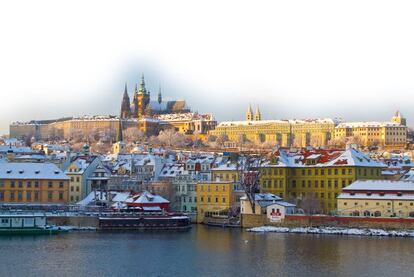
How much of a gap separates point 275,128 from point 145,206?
13236cm

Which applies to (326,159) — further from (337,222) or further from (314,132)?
(314,132)

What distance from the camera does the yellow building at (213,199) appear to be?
204ft

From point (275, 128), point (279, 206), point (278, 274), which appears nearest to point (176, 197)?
point (279, 206)

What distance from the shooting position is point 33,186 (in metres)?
63.0

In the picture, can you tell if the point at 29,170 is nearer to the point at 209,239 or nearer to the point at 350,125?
the point at 209,239

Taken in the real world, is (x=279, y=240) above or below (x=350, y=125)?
below

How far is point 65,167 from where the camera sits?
7544 cm

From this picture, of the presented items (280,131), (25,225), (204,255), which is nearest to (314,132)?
(280,131)

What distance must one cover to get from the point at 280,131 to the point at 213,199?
413 ft

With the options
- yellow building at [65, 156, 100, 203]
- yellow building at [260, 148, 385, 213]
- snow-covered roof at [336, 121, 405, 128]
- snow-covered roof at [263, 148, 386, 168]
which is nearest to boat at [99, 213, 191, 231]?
yellow building at [260, 148, 385, 213]

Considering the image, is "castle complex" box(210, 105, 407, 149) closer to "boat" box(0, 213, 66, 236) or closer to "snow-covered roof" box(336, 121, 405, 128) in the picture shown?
"snow-covered roof" box(336, 121, 405, 128)

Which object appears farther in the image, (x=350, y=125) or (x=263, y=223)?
(x=350, y=125)

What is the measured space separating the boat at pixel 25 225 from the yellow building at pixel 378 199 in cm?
1909

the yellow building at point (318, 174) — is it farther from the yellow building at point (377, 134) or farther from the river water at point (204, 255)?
the yellow building at point (377, 134)
